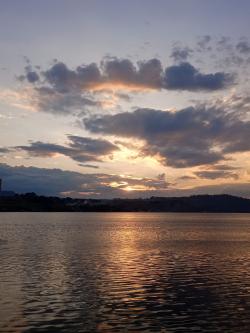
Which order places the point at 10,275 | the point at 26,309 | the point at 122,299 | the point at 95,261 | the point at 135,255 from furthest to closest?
the point at 135,255 → the point at 95,261 → the point at 10,275 → the point at 122,299 → the point at 26,309

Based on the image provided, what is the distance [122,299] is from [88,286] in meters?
7.39

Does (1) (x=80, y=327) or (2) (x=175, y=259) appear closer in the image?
(1) (x=80, y=327)

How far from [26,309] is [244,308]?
1668 centimetres

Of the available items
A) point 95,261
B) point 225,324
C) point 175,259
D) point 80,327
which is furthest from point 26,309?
point 175,259

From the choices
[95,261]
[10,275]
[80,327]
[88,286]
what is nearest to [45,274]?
[10,275]

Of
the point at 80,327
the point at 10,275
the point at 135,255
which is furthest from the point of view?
the point at 135,255

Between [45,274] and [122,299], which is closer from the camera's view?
[122,299]

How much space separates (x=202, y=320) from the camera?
109 ft

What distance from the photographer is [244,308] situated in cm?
3678

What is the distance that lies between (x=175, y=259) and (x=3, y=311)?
4177cm

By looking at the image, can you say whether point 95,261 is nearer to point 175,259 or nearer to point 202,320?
point 175,259

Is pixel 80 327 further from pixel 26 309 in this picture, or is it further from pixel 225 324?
pixel 225 324

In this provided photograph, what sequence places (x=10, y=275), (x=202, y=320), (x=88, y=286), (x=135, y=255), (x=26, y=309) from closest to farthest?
1. (x=202, y=320)
2. (x=26, y=309)
3. (x=88, y=286)
4. (x=10, y=275)
5. (x=135, y=255)

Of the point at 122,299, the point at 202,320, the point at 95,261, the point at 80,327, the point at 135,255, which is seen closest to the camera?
the point at 80,327
